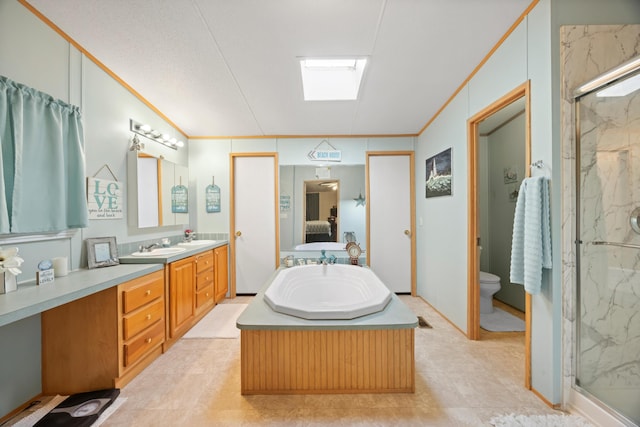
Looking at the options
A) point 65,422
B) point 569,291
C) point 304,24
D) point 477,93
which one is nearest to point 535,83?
point 477,93

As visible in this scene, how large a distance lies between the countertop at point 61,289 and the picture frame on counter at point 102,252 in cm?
7

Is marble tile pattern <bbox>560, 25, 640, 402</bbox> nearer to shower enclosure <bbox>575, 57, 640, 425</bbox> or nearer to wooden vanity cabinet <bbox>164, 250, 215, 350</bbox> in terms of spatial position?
shower enclosure <bbox>575, 57, 640, 425</bbox>

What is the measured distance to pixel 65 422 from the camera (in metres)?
1.41

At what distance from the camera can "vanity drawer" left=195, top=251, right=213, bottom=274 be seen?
278cm

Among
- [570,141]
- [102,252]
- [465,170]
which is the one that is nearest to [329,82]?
[465,170]

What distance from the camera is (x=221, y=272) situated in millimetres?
3398

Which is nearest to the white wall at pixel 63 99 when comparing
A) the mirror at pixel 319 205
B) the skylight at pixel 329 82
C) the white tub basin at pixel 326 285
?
the white tub basin at pixel 326 285

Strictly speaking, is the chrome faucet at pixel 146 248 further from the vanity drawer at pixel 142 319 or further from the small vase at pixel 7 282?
the small vase at pixel 7 282

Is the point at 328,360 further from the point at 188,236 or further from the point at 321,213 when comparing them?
the point at 188,236

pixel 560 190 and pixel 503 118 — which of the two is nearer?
pixel 560 190

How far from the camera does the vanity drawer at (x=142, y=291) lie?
175cm

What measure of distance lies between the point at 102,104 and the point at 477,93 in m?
3.26

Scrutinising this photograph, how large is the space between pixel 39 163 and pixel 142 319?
4.17 feet

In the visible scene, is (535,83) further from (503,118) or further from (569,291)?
(503,118)
